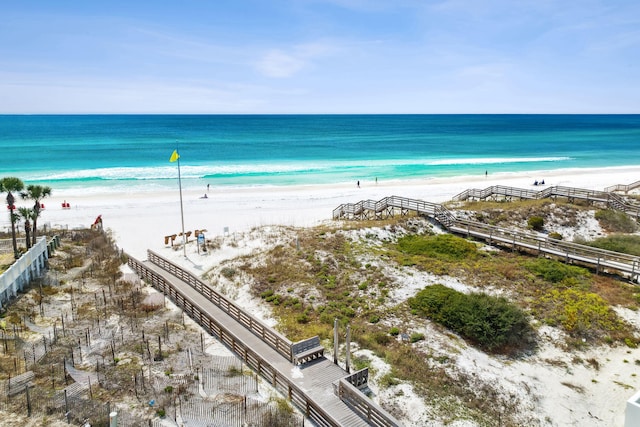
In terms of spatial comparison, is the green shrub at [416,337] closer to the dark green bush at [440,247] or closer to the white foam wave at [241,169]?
the dark green bush at [440,247]

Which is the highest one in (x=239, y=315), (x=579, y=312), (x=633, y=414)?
(x=239, y=315)

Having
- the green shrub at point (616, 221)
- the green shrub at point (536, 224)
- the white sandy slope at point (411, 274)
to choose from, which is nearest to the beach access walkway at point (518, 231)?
the green shrub at point (536, 224)

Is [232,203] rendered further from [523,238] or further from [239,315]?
[239,315]

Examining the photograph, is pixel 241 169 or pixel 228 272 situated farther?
pixel 241 169

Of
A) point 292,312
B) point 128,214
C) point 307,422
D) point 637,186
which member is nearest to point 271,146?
point 128,214

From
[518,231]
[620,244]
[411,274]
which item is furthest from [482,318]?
[518,231]

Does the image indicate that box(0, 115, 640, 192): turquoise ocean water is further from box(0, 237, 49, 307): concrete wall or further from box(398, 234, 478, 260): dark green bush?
box(398, 234, 478, 260): dark green bush

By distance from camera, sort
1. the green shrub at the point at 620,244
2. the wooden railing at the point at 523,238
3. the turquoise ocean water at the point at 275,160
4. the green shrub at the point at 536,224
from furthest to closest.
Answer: the turquoise ocean water at the point at 275,160 < the green shrub at the point at 536,224 < the green shrub at the point at 620,244 < the wooden railing at the point at 523,238

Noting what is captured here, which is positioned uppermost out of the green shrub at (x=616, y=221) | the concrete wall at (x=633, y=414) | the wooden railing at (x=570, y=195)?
the wooden railing at (x=570, y=195)
